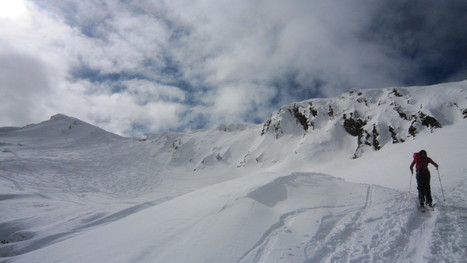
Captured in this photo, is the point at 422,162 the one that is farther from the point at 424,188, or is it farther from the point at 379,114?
the point at 379,114

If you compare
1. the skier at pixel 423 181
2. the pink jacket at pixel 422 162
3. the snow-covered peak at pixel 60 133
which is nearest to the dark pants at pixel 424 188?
the skier at pixel 423 181

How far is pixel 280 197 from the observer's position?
28.6 ft

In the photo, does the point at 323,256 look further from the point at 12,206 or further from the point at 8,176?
the point at 8,176

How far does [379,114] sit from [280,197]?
41613mm

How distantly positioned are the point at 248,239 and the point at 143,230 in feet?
11.2

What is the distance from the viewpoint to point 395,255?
17.3ft

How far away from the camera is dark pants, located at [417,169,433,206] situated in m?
8.27

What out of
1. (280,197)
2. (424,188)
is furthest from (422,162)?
(280,197)

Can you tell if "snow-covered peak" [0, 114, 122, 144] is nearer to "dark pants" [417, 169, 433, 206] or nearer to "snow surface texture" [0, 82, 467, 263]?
"snow surface texture" [0, 82, 467, 263]

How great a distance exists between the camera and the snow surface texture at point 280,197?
5949mm

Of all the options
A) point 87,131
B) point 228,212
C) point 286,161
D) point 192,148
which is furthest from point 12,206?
point 87,131

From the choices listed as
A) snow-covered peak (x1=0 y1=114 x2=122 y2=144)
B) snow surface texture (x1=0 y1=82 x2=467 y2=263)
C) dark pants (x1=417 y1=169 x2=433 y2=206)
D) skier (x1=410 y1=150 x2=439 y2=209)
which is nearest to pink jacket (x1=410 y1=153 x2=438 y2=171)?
skier (x1=410 y1=150 x2=439 y2=209)

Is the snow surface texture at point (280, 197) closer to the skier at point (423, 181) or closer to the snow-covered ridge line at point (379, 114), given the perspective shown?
the snow-covered ridge line at point (379, 114)

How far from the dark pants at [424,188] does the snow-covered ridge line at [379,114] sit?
32.3m
